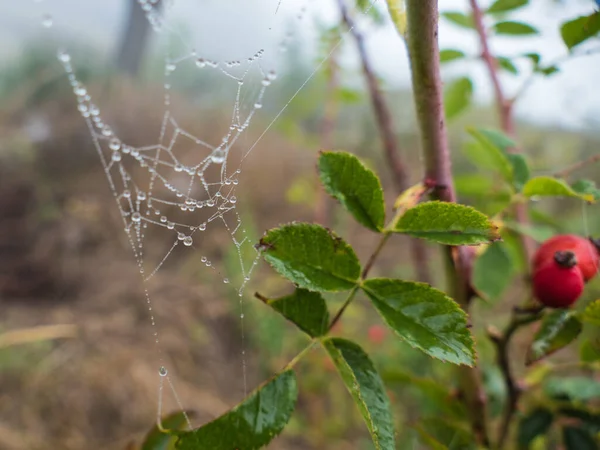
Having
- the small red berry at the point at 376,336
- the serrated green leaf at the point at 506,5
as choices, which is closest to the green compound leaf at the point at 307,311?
the serrated green leaf at the point at 506,5

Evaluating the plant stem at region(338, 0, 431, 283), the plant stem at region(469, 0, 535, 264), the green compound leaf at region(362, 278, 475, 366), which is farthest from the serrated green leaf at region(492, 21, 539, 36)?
the green compound leaf at region(362, 278, 475, 366)

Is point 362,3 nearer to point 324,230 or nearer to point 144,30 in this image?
point 324,230

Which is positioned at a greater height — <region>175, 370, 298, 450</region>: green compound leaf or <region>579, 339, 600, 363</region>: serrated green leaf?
<region>579, 339, 600, 363</region>: serrated green leaf

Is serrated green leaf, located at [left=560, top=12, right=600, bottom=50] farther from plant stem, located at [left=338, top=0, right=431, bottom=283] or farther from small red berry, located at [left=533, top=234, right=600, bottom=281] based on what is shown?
plant stem, located at [left=338, top=0, right=431, bottom=283]

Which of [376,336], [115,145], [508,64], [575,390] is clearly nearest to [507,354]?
[575,390]

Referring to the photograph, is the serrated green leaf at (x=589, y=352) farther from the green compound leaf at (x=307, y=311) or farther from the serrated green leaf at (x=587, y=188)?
the green compound leaf at (x=307, y=311)

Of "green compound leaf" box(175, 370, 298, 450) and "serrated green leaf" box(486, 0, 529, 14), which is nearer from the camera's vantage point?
"green compound leaf" box(175, 370, 298, 450)
